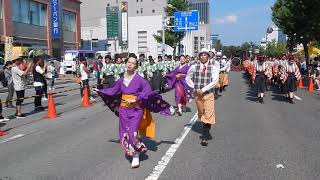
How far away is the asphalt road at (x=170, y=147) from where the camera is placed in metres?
6.75

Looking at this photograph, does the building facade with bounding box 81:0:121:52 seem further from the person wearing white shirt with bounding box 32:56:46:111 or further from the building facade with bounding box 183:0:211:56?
the person wearing white shirt with bounding box 32:56:46:111

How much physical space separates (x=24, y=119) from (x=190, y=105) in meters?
5.67

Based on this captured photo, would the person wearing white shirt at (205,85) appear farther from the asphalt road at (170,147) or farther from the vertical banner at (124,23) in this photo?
the vertical banner at (124,23)

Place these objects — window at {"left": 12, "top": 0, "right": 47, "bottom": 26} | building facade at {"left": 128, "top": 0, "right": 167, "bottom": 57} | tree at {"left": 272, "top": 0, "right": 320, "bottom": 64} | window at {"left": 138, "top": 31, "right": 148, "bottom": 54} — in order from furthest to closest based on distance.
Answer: window at {"left": 138, "top": 31, "right": 148, "bottom": 54} < building facade at {"left": 128, "top": 0, "right": 167, "bottom": 57} < window at {"left": 12, "top": 0, "right": 47, "bottom": 26} < tree at {"left": 272, "top": 0, "right": 320, "bottom": 64}

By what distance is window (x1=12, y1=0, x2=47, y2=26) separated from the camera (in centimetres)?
4250

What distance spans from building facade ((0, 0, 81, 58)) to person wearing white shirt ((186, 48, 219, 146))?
93.6 ft

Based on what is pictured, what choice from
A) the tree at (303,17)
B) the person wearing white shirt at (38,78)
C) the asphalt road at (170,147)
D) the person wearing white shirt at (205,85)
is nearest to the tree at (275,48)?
the tree at (303,17)

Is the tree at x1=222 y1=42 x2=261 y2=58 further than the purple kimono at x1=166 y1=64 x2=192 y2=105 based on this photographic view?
Yes

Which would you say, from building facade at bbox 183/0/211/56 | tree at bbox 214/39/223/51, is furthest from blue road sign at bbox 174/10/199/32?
tree at bbox 214/39/223/51

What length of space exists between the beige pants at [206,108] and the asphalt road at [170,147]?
1.58 ft

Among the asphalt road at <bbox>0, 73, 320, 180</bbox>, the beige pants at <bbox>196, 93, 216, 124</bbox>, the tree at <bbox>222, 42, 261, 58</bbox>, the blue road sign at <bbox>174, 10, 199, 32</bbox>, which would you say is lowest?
the asphalt road at <bbox>0, 73, 320, 180</bbox>

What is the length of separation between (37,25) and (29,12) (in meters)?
1.77

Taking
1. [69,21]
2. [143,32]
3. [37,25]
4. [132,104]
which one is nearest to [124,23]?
[143,32]

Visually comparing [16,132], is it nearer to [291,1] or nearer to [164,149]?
[164,149]
